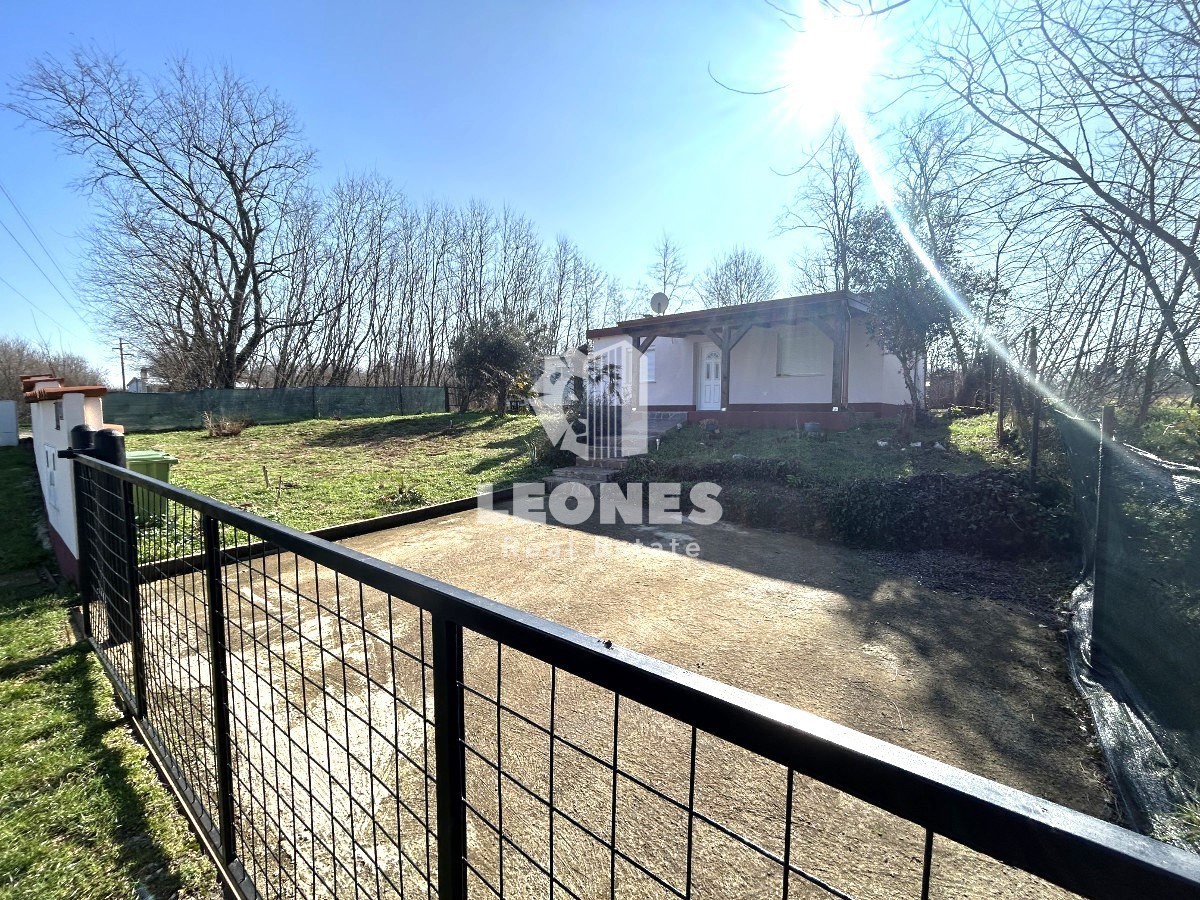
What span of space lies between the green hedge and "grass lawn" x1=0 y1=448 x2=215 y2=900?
236 inches

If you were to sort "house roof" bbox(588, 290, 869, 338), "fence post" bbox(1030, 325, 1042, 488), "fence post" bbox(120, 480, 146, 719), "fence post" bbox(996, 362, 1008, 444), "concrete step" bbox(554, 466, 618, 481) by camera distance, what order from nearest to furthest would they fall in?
"fence post" bbox(120, 480, 146, 719)
"fence post" bbox(1030, 325, 1042, 488)
"fence post" bbox(996, 362, 1008, 444)
"concrete step" bbox(554, 466, 618, 481)
"house roof" bbox(588, 290, 869, 338)

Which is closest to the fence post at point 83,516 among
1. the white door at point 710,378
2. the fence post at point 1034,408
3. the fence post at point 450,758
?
the fence post at point 450,758

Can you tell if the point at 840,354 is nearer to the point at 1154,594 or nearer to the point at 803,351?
the point at 803,351

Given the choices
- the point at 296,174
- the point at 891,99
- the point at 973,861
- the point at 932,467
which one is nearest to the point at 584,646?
the point at 973,861

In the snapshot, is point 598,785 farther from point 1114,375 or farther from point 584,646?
point 1114,375

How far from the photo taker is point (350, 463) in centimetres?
1004

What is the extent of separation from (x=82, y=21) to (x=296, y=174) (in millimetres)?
7612

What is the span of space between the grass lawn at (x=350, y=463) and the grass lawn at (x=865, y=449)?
3175 millimetres

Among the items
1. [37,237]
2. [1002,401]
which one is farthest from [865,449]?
[37,237]

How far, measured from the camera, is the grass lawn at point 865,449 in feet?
25.7

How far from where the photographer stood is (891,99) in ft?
13.3

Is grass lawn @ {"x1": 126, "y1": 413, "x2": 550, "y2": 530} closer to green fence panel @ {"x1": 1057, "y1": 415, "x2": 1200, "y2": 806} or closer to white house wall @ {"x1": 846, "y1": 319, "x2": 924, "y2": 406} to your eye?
green fence panel @ {"x1": 1057, "y1": 415, "x2": 1200, "y2": 806}

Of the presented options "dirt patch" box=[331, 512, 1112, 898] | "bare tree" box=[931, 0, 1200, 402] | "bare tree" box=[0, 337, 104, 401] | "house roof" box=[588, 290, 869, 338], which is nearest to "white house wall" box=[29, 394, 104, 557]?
"dirt patch" box=[331, 512, 1112, 898]

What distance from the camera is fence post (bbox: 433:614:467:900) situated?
39.4 inches
